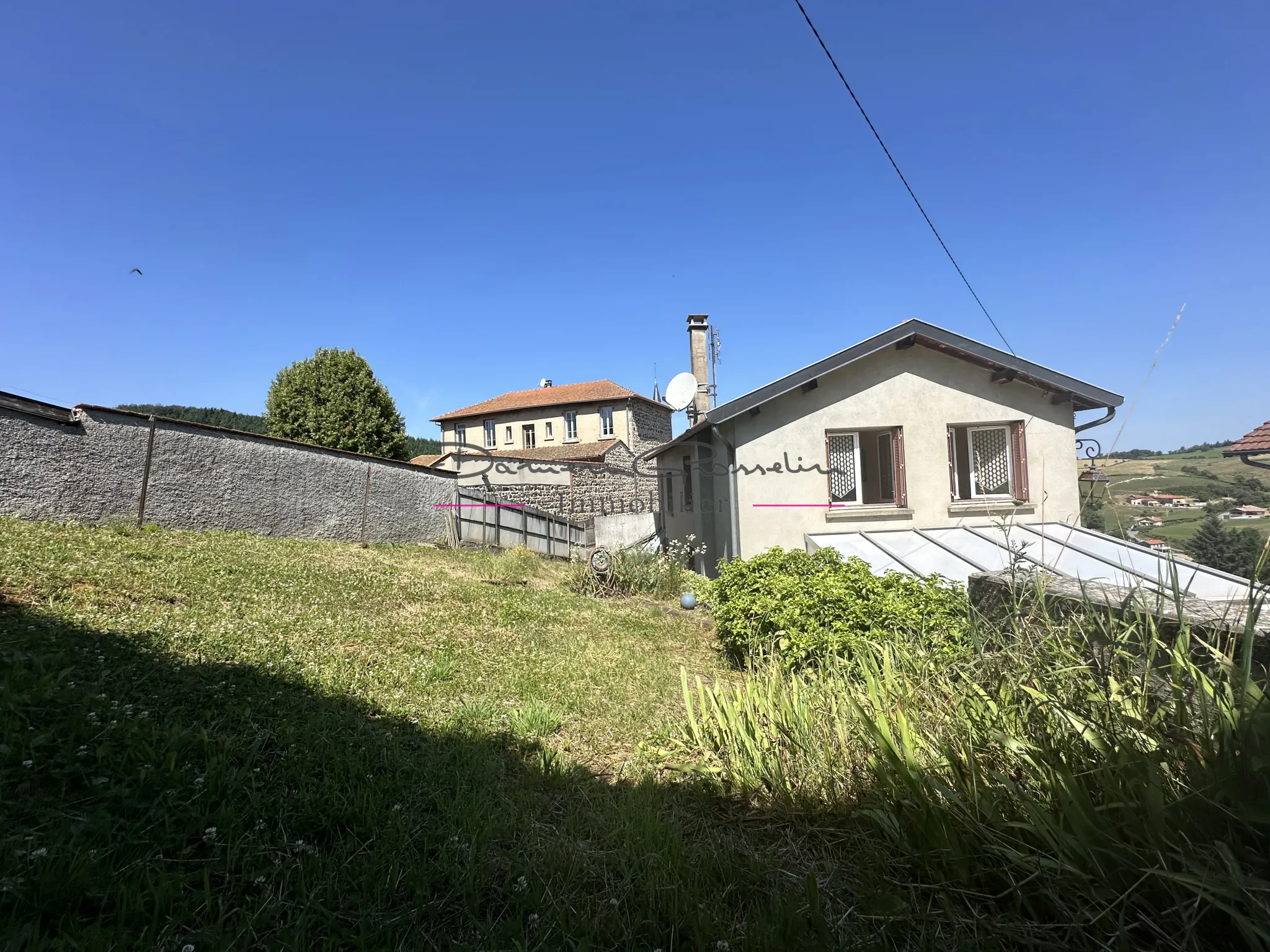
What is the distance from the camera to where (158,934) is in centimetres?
195

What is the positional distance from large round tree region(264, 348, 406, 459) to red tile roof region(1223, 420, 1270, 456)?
22770 mm

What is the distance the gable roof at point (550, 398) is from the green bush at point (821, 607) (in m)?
26.2

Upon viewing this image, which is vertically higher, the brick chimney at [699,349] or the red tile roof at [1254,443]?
the brick chimney at [699,349]

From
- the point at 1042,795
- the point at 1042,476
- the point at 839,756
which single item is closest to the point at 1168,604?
the point at 1042,795

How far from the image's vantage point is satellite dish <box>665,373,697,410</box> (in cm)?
1329

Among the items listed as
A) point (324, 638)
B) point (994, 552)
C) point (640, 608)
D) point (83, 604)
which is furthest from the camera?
point (640, 608)

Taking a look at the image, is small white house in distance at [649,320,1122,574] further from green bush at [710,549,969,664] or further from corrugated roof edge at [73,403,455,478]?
corrugated roof edge at [73,403,455,478]

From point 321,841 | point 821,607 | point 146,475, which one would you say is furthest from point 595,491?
point 321,841

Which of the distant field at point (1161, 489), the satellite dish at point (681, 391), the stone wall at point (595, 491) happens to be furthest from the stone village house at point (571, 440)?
the distant field at point (1161, 489)

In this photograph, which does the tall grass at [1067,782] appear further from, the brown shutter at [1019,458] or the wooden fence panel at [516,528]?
the wooden fence panel at [516,528]

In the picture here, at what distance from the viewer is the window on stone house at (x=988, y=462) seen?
33.6ft

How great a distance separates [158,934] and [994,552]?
30.6ft

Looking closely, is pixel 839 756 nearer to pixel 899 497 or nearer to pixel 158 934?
pixel 158 934

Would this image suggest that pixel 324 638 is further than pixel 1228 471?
Yes
